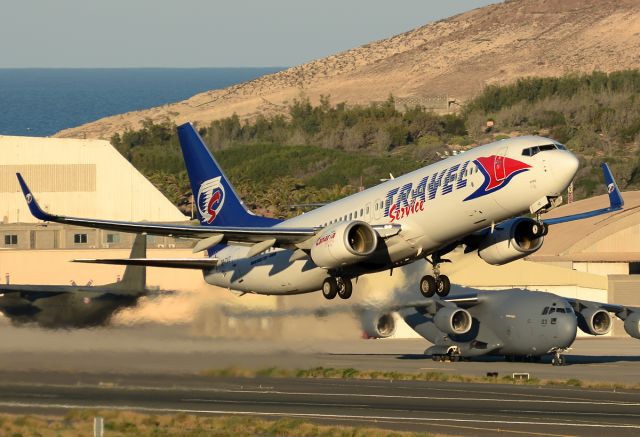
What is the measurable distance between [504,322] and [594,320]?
25.1ft

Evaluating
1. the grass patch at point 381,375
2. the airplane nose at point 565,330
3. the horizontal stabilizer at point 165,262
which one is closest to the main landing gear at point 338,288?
the horizontal stabilizer at point 165,262

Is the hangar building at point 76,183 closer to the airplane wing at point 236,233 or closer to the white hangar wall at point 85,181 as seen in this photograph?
the white hangar wall at point 85,181

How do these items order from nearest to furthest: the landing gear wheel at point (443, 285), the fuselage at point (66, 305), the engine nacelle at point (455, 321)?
the landing gear wheel at point (443, 285) → the fuselage at point (66, 305) → the engine nacelle at point (455, 321)

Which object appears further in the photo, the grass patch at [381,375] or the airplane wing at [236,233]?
the grass patch at [381,375]

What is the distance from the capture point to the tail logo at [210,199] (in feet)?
215

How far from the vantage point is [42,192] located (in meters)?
128

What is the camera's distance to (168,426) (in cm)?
4853

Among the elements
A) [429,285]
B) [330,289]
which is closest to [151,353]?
[330,289]

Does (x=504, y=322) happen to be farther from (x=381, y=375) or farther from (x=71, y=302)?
(x=71, y=302)

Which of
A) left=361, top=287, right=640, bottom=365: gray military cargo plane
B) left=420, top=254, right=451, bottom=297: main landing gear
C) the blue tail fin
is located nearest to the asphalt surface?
left=361, top=287, right=640, bottom=365: gray military cargo plane

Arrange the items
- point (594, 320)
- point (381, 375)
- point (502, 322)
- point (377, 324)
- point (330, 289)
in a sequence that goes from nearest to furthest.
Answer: point (330, 289), point (381, 375), point (377, 324), point (502, 322), point (594, 320)

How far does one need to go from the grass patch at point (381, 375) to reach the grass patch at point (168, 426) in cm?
1458

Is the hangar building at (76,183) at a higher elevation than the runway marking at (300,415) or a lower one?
higher

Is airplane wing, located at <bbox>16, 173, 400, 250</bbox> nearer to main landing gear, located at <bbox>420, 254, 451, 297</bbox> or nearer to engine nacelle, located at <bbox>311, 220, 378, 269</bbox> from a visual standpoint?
engine nacelle, located at <bbox>311, 220, 378, 269</bbox>
